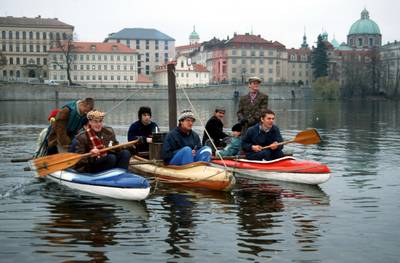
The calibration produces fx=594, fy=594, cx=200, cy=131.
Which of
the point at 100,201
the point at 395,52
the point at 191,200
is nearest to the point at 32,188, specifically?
the point at 100,201

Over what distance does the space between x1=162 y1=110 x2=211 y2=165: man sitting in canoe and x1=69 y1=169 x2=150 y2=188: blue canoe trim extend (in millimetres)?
1845

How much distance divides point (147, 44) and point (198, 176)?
6591 inches

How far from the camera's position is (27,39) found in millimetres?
142500

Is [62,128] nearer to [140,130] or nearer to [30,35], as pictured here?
[140,130]

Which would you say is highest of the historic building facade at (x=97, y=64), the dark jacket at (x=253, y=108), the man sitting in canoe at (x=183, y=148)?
the historic building facade at (x=97, y=64)

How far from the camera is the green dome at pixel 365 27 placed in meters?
183

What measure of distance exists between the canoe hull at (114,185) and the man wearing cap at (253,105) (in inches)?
221

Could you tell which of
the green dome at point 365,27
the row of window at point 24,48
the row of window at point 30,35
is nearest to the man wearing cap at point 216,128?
the row of window at point 30,35

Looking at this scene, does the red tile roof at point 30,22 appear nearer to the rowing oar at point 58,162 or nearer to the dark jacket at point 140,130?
the dark jacket at point 140,130

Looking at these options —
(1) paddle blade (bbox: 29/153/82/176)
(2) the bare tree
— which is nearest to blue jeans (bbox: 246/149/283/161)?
(1) paddle blade (bbox: 29/153/82/176)

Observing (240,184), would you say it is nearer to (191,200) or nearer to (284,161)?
(284,161)

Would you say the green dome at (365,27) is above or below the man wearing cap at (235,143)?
above

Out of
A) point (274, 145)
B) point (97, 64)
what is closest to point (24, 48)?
point (97, 64)

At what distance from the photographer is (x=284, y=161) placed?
15.5 m
